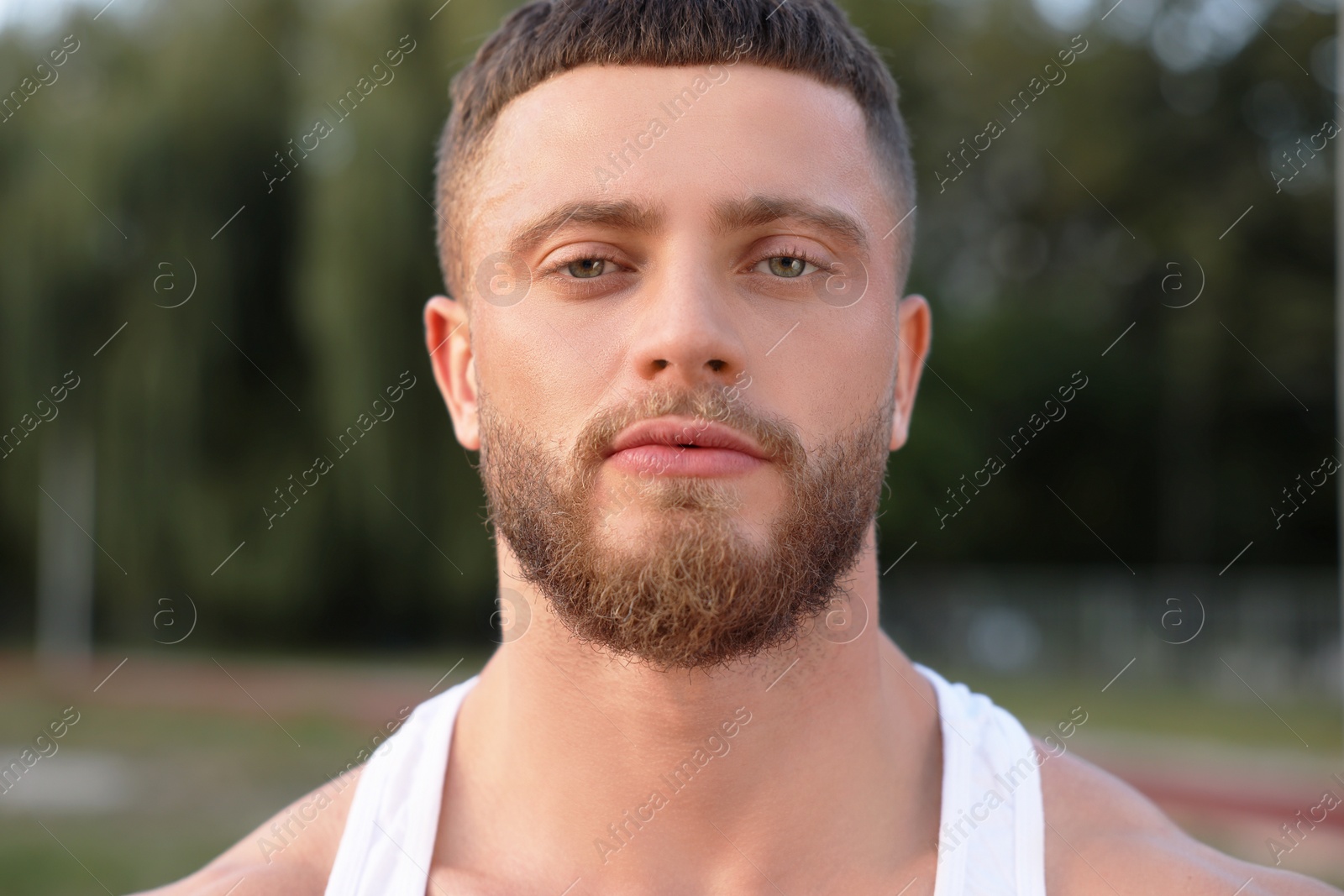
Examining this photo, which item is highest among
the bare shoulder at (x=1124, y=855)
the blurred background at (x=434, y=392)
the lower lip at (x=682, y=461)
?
the lower lip at (x=682, y=461)

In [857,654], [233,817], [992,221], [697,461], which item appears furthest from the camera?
[992,221]

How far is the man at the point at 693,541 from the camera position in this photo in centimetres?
201

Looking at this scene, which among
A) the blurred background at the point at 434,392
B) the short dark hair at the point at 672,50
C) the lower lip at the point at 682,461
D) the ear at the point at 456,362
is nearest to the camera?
the lower lip at the point at 682,461

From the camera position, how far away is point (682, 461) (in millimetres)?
1969

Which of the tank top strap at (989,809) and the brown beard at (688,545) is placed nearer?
the brown beard at (688,545)

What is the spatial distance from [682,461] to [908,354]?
2.62ft

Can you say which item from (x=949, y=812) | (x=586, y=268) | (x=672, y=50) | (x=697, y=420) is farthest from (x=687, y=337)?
(x=949, y=812)

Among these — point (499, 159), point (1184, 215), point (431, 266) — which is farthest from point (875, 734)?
point (1184, 215)

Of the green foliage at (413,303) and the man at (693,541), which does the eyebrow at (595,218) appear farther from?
the green foliage at (413,303)

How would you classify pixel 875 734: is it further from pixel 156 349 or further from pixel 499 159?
pixel 156 349

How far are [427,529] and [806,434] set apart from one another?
16.8 m

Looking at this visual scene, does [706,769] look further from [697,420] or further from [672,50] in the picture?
[672,50]

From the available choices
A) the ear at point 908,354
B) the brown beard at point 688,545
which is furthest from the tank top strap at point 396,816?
the ear at point 908,354

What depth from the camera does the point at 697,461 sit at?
6.48ft
